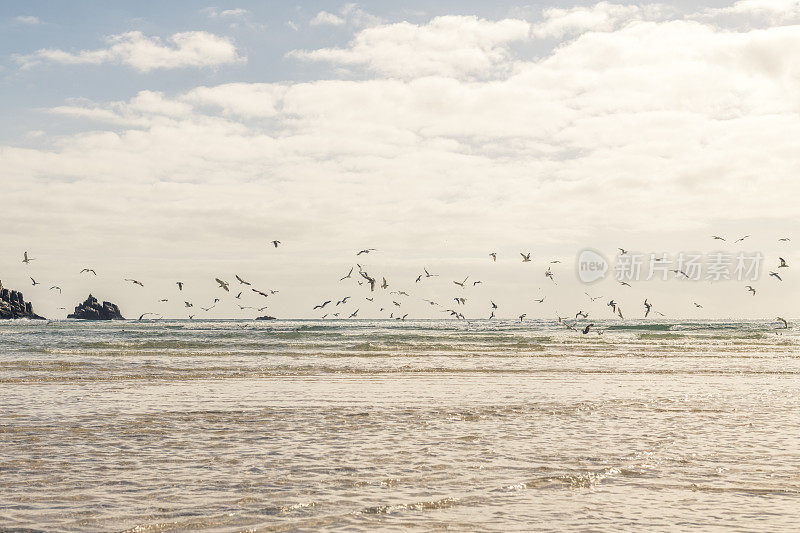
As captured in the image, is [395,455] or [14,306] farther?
[14,306]

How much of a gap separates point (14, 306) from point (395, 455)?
183 metres

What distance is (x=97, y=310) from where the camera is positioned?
175 meters

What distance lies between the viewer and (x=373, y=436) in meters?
12.7

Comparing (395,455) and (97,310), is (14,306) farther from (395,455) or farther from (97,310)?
(395,455)

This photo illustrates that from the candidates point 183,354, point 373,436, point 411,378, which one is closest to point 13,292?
point 183,354

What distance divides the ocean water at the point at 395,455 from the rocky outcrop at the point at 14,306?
161 m

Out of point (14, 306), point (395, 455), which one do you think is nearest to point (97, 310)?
point (14, 306)

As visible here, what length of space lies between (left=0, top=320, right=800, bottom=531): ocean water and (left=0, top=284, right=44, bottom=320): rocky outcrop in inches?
6336

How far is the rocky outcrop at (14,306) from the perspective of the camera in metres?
165

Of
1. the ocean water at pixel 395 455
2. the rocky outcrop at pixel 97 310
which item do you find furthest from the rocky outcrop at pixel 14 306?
the ocean water at pixel 395 455

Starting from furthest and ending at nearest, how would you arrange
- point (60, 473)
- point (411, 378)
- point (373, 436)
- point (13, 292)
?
point (13, 292), point (411, 378), point (373, 436), point (60, 473)

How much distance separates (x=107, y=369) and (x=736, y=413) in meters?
22.7

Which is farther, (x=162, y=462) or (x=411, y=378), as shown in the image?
(x=411, y=378)

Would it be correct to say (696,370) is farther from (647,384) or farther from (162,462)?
(162,462)
